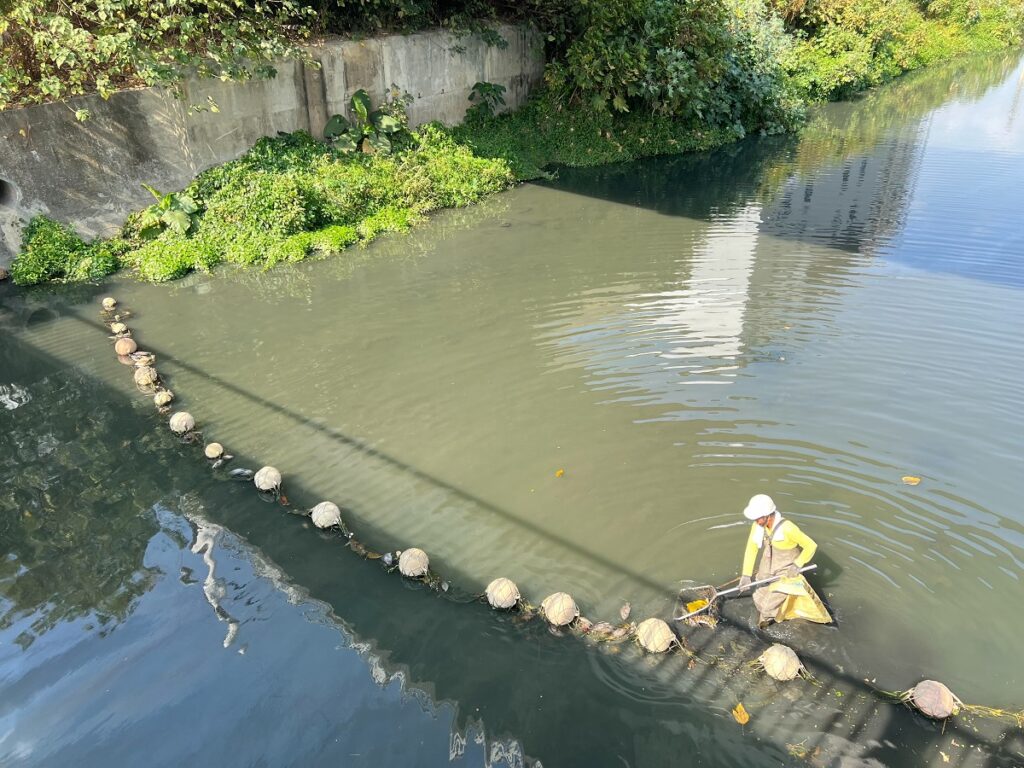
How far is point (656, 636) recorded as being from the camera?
5000mm

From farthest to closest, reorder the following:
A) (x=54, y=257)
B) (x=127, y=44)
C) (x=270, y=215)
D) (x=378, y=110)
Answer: (x=378, y=110), (x=270, y=215), (x=54, y=257), (x=127, y=44)

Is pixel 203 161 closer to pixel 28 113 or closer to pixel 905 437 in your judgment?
pixel 28 113

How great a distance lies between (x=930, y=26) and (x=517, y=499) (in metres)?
37.6

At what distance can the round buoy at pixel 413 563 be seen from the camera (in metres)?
5.67

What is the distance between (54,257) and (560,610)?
10.2 metres

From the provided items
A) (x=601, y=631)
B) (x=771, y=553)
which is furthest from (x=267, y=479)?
(x=771, y=553)

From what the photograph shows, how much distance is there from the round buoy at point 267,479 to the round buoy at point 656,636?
3.63m

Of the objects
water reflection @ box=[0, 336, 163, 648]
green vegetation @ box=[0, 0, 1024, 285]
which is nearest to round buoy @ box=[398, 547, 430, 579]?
water reflection @ box=[0, 336, 163, 648]

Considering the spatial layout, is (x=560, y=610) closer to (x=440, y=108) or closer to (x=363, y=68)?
(x=363, y=68)

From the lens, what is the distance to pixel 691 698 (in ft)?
15.7

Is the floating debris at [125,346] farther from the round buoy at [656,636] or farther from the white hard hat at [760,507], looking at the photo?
the white hard hat at [760,507]

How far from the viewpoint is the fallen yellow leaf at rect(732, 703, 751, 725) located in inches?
183

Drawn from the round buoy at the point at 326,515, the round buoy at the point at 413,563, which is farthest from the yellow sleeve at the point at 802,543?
the round buoy at the point at 326,515

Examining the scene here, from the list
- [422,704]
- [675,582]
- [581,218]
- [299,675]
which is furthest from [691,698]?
[581,218]
